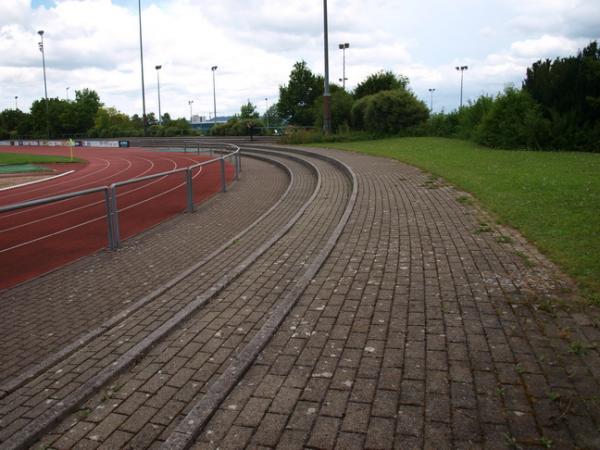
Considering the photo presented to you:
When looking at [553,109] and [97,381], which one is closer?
[97,381]

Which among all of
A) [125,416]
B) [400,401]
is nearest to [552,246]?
[400,401]

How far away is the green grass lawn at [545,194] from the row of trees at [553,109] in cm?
218

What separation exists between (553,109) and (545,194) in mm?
12986

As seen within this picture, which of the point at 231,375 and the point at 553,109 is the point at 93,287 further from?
the point at 553,109

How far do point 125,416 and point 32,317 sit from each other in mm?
3302

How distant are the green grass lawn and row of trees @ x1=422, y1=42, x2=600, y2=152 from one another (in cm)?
218

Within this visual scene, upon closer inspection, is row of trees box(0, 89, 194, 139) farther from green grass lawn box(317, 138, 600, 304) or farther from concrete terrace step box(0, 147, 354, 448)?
concrete terrace step box(0, 147, 354, 448)

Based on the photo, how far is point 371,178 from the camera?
49.1 feet

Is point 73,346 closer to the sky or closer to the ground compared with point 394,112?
closer to the ground

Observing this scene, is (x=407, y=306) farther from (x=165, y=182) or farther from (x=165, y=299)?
(x=165, y=182)

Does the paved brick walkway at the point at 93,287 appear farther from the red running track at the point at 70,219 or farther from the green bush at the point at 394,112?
the green bush at the point at 394,112

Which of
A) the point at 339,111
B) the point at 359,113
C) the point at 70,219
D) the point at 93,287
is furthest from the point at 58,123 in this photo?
the point at 93,287

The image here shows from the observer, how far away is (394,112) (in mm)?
34250

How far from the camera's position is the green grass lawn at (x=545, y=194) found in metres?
6.54
